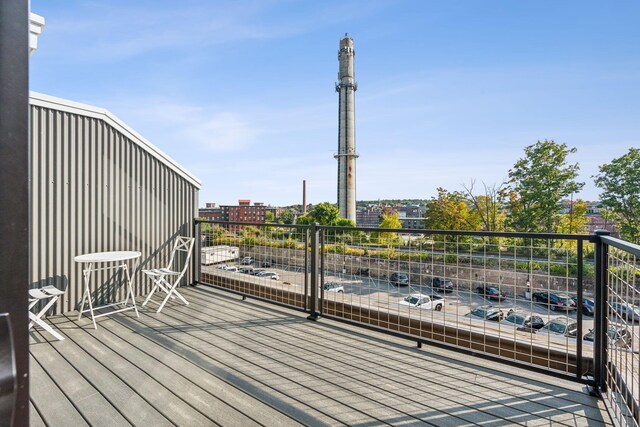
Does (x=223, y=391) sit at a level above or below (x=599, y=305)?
below

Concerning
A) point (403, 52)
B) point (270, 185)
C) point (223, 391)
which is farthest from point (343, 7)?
point (270, 185)

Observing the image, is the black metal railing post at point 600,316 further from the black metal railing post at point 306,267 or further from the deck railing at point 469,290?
the black metal railing post at point 306,267

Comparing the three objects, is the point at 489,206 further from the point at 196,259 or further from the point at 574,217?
the point at 196,259

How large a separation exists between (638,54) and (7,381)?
44.9 metres

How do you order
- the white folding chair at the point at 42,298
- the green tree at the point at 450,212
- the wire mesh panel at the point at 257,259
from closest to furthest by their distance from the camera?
the white folding chair at the point at 42,298
the wire mesh panel at the point at 257,259
the green tree at the point at 450,212

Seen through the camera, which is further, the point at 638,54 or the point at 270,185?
the point at 270,185

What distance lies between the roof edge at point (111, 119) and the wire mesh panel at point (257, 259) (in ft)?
2.82

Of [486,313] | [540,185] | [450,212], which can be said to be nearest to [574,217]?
[540,185]

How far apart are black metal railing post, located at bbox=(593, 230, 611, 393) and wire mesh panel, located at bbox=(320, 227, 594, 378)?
0.09m

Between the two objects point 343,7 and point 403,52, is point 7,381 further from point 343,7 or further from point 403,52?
point 403,52

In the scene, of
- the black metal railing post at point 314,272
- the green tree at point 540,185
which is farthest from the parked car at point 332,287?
the green tree at point 540,185

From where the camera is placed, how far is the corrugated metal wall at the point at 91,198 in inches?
143

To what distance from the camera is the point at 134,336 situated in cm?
318

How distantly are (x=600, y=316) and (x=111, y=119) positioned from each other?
17.2 feet
